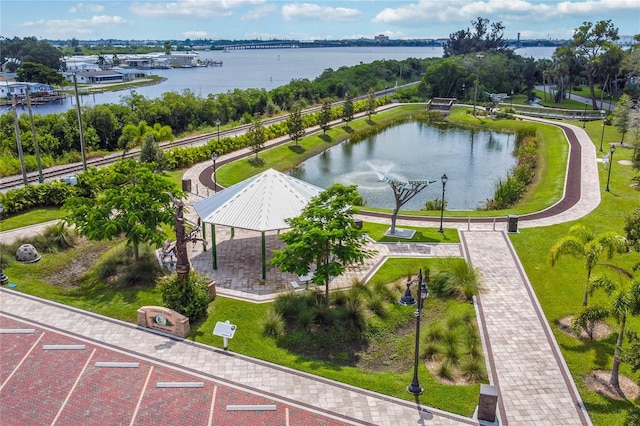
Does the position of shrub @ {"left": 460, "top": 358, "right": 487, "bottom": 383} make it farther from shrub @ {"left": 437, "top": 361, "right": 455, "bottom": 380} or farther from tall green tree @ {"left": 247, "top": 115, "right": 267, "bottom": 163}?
tall green tree @ {"left": 247, "top": 115, "right": 267, "bottom": 163}

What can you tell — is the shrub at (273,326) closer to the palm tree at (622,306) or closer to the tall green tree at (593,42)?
the palm tree at (622,306)

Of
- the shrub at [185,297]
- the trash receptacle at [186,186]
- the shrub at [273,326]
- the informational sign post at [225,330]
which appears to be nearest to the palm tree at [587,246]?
the shrub at [273,326]

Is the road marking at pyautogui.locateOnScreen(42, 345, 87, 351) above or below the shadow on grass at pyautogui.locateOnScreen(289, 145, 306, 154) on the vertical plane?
below

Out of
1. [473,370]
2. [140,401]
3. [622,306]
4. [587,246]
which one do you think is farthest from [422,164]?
[140,401]

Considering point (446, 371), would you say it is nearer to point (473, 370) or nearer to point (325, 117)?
point (473, 370)

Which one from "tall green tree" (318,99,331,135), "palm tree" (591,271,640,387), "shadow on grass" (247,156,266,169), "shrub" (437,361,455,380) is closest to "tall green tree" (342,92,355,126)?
"tall green tree" (318,99,331,135)
